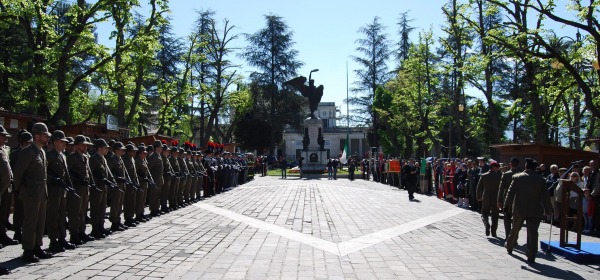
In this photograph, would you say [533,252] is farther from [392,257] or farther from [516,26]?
[516,26]

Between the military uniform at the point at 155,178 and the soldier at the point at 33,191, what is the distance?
19.6 feet

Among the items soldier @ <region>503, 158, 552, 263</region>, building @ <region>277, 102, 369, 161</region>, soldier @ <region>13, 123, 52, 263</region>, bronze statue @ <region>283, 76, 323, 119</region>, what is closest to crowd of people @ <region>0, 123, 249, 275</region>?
soldier @ <region>13, 123, 52, 263</region>

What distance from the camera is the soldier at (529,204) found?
8.66 metres

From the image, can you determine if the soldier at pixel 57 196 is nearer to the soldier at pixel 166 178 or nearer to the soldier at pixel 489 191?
the soldier at pixel 166 178

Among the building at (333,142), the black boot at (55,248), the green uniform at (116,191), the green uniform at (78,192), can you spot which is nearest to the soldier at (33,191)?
the black boot at (55,248)

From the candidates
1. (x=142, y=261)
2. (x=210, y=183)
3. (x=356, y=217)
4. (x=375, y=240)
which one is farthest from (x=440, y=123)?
(x=142, y=261)

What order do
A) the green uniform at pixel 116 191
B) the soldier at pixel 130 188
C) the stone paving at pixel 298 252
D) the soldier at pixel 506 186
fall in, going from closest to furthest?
the stone paving at pixel 298 252, the soldier at pixel 506 186, the green uniform at pixel 116 191, the soldier at pixel 130 188

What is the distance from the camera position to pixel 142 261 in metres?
7.97

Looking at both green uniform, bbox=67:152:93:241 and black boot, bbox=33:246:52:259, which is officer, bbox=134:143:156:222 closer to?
green uniform, bbox=67:152:93:241

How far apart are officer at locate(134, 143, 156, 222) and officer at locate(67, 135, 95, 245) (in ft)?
9.34

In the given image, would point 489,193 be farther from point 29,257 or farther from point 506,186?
point 29,257

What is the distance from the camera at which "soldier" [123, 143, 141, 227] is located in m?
12.3

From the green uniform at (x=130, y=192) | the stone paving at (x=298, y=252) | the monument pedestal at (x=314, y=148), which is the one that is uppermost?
the monument pedestal at (x=314, y=148)

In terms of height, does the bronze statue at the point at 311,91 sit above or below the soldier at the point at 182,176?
above
